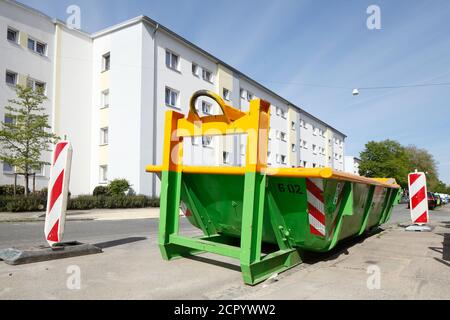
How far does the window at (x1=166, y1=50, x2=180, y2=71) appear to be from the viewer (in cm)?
2367

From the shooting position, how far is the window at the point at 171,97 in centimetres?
2369

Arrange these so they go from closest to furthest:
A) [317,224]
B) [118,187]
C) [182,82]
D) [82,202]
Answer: [317,224]
[82,202]
[118,187]
[182,82]

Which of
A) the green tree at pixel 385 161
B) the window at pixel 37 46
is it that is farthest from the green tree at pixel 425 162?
the window at pixel 37 46

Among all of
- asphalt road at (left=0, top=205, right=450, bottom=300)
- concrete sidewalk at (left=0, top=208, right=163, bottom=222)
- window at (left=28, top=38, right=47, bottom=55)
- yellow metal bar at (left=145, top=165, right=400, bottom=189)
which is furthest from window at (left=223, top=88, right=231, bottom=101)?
yellow metal bar at (left=145, top=165, right=400, bottom=189)

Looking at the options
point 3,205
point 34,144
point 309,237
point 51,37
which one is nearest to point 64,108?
point 51,37

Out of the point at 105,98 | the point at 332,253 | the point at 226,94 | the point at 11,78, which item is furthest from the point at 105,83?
the point at 332,253

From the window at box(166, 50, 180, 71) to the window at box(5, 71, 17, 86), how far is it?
8.82 meters

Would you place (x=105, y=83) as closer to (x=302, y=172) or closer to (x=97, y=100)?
(x=97, y=100)

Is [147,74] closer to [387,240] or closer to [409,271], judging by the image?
[387,240]

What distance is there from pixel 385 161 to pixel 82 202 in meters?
45.1

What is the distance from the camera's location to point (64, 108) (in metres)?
21.5

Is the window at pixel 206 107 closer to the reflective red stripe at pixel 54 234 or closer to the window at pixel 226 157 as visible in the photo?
the window at pixel 226 157

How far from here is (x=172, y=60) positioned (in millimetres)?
24234

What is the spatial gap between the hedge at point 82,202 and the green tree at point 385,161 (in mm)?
39208
